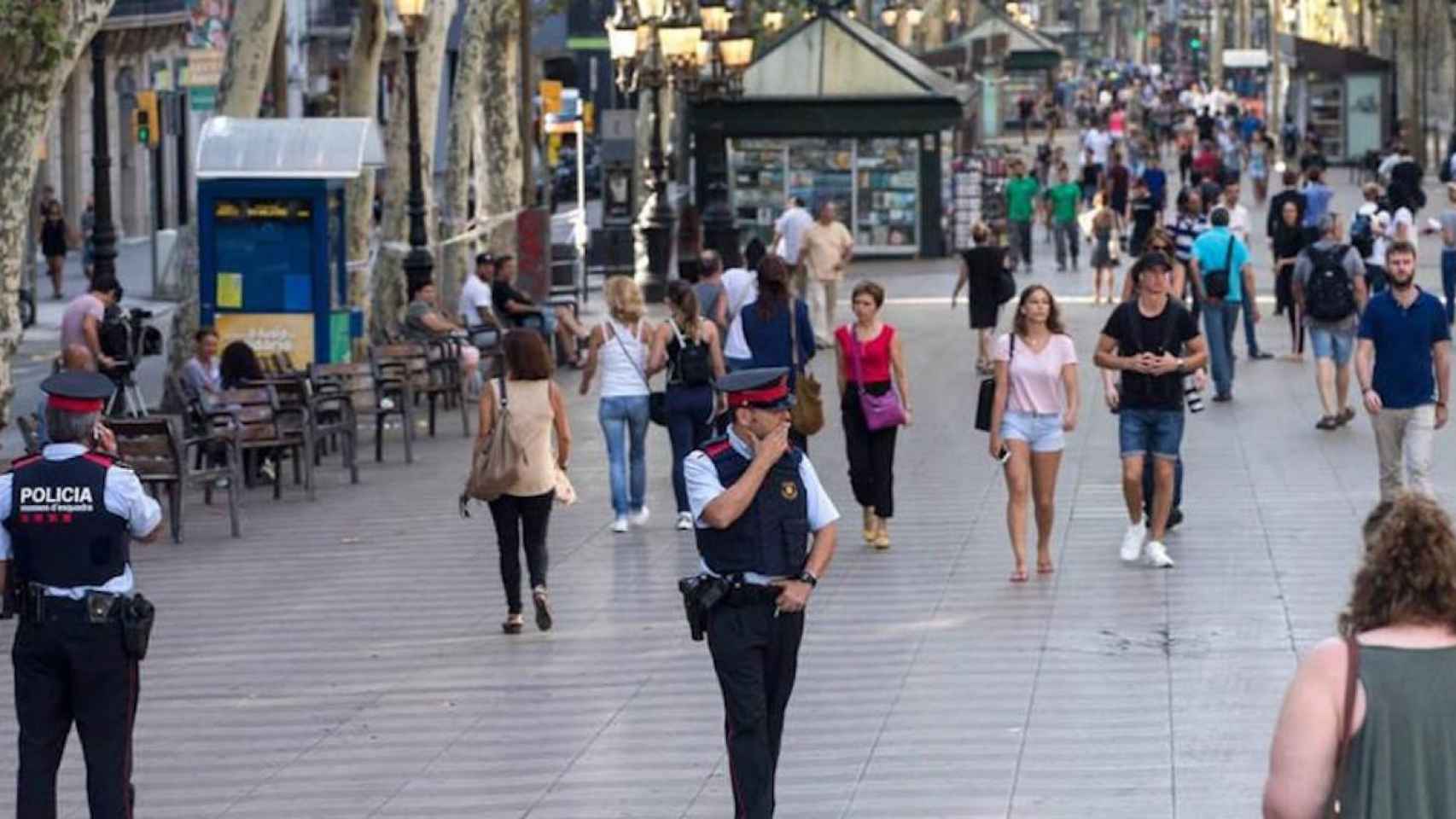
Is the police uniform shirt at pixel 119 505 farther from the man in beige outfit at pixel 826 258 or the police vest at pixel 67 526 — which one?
the man in beige outfit at pixel 826 258

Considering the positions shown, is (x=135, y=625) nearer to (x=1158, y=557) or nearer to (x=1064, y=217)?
(x=1158, y=557)

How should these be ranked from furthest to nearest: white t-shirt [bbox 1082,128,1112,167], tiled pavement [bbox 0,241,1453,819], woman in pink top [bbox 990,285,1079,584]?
white t-shirt [bbox 1082,128,1112,167], woman in pink top [bbox 990,285,1079,584], tiled pavement [bbox 0,241,1453,819]

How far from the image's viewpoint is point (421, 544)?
60.2 ft

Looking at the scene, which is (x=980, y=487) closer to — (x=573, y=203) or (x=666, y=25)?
(x=666, y=25)

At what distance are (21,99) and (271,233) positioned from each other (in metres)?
3.66

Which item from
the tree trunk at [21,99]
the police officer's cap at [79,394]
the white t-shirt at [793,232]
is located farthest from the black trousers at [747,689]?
the white t-shirt at [793,232]

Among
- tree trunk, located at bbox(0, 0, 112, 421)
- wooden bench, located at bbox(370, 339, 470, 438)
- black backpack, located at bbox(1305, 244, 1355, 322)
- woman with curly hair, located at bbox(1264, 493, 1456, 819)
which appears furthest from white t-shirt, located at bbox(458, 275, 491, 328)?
woman with curly hair, located at bbox(1264, 493, 1456, 819)

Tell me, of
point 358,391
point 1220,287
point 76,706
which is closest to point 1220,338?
point 1220,287

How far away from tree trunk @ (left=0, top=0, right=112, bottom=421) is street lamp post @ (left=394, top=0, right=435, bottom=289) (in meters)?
6.18

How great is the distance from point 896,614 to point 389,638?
2.36 m

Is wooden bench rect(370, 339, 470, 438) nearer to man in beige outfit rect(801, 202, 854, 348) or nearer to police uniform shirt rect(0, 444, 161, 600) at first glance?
man in beige outfit rect(801, 202, 854, 348)

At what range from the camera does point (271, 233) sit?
976 inches

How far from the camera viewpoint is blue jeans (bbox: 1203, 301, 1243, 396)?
2439 centimetres

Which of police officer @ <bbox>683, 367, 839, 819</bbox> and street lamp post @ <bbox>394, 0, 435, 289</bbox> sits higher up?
street lamp post @ <bbox>394, 0, 435, 289</bbox>
